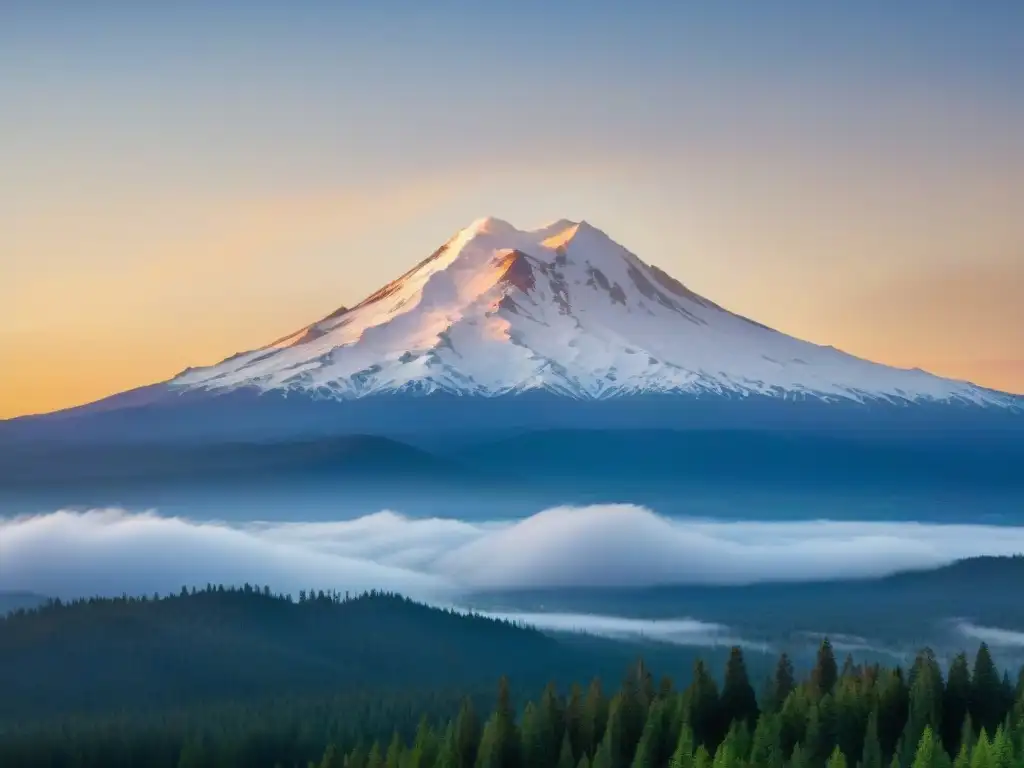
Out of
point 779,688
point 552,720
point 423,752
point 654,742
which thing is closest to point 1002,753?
point 654,742

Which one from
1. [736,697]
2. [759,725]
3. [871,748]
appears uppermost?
[736,697]

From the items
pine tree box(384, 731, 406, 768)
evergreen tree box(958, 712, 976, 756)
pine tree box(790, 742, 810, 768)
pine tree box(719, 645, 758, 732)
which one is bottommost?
pine tree box(384, 731, 406, 768)

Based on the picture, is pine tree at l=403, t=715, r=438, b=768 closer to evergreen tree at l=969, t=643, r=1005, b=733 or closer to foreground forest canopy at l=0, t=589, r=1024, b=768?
foreground forest canopy at l=0, t=589, r=1024, b=768

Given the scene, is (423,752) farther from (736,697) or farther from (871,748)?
(871,748)

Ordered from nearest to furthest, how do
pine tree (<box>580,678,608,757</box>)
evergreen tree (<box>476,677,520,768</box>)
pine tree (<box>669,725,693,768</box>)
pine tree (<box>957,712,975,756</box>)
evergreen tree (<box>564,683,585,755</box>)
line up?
pine tree (<box>669,725,693,768</box>), pine tree (<box>957,712,975,756</box>), evergreen tree (<box>476,677,520,768</box>), pine tree (<box>580,678,608,757</box>), evergreen tree (<box>564,683,585,755</box>)

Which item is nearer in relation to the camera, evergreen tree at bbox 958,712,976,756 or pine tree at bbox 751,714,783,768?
pine tree at bbox 751,714,783,768

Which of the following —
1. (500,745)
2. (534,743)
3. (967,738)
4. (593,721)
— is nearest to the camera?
(967,738)

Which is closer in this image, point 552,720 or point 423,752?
point 423,752

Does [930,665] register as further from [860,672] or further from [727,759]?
[727,759]

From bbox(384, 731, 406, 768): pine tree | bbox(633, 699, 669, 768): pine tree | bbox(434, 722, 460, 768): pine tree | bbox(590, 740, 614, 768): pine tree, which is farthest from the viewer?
bbox(384, 731, 406, 768): pine tree

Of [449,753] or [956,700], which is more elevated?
[956,700]

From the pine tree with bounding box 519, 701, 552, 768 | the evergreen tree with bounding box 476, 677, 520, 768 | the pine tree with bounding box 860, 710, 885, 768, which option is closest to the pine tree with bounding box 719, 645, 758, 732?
the pine tree with bounding box 519, 701, 552, 768

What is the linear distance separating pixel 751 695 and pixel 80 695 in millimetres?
117605

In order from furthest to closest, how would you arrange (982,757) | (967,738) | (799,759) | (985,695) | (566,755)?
(985,695), (566,755), (967,738), (799,759), (982,757)
